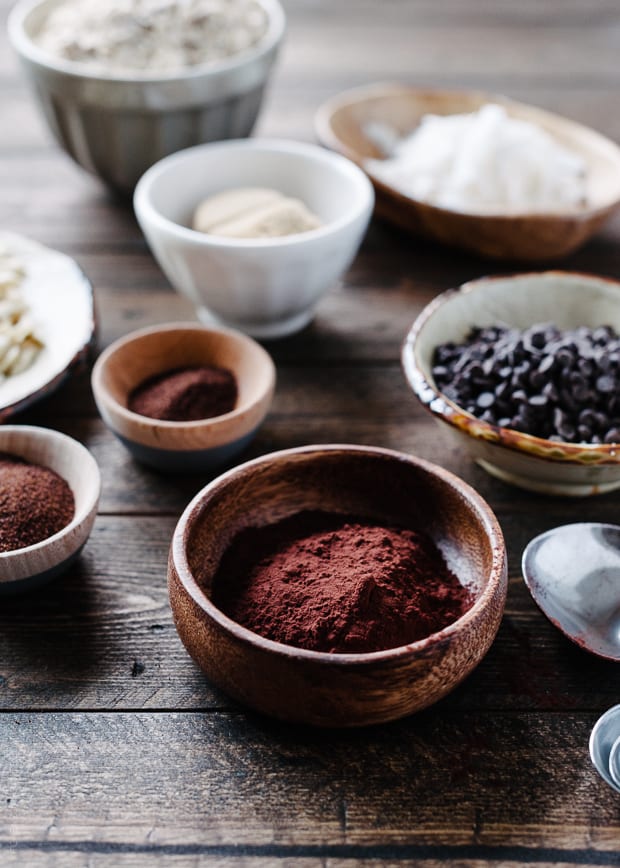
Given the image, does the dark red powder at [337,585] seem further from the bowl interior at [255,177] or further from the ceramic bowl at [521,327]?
the bowl interior at [255,177]

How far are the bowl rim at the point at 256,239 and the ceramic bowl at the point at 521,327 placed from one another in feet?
0.55

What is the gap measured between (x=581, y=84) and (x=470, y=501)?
4.74 feet

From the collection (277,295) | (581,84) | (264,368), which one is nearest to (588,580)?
(264,368)

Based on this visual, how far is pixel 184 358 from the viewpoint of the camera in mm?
1053

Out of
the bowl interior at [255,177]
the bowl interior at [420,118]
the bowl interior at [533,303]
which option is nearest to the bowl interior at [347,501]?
the bowl interior at [533,303]

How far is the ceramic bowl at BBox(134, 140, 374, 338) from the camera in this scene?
3.50 ft

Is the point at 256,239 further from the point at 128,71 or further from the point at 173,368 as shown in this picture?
the point at 128,71

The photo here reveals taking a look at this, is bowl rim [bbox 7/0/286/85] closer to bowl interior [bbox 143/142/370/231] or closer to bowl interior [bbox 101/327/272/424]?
bowl interior [bbox 143/142/370/231]

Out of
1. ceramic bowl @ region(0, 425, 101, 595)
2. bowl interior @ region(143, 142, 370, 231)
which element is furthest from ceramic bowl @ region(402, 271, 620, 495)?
ceramic bowl @ region(0, 425, 101, 595)

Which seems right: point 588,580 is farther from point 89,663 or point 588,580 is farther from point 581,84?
point 581,84

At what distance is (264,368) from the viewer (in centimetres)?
99

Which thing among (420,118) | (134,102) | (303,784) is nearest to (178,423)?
(303,784)

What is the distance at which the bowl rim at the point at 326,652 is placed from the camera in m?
0.61

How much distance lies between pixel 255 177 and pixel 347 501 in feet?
2.07
